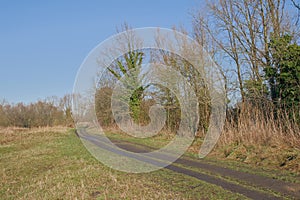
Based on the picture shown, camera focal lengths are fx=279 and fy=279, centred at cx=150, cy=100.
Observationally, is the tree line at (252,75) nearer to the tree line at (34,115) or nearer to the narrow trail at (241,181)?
the narrow trail at (241,181)

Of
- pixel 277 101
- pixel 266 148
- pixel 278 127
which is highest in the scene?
pixel 277 101

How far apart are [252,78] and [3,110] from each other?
40.8 meters

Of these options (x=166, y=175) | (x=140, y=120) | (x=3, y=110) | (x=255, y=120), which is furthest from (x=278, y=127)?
(x=3, y=110)

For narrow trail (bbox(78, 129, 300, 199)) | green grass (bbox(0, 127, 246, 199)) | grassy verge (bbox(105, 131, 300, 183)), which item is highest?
grassy verge (bbox(105, 131, 300, 183))

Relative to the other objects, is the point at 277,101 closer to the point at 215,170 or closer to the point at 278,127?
the point at 278,127

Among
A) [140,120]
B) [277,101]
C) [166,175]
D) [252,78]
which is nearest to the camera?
[166,175]

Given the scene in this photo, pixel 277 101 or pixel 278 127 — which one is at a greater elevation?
pixel 277 101

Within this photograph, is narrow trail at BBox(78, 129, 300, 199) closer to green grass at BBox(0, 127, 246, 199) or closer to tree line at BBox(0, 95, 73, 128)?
green grass at BBox(0, 127, 246, 199)

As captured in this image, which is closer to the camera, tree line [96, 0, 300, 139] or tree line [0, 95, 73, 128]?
tree line [96, 0, 300, 139]

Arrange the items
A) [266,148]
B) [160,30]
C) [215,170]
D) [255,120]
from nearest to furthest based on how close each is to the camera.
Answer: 1. [215,170]
2. [266,148]
3. [255,120]
4. [160,30]

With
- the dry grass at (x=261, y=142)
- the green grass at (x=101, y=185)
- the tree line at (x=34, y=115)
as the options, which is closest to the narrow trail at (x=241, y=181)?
the green grass at (x=101, y=185)

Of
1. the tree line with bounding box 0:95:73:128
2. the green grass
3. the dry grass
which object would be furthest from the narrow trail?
the tree line with bounding box 0:95:73:128

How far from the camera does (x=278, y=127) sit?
10.7 meters

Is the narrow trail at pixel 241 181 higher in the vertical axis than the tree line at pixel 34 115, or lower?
lower
